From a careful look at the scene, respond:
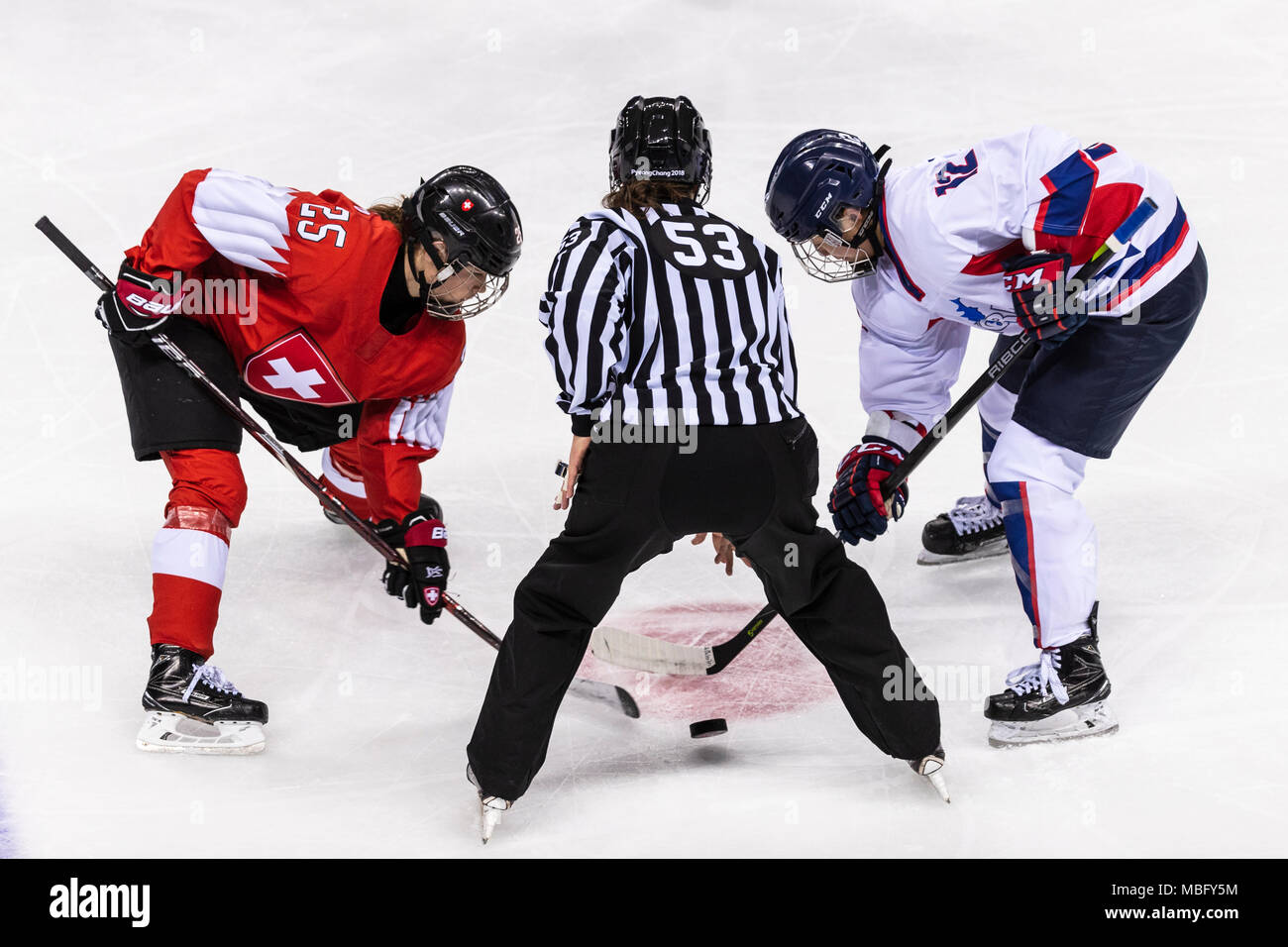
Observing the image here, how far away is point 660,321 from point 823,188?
74 centimetres

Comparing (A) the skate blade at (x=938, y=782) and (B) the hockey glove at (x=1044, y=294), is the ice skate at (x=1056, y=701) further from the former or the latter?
(B) the hockey glove at (x=1044, y=294)

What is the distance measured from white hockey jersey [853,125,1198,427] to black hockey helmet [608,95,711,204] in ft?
2.16

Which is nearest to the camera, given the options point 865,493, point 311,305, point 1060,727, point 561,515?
point 1060,727

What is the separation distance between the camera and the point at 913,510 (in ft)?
15.0

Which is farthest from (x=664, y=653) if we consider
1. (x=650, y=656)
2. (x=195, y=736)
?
(x=195, y=736)

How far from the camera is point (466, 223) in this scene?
3275 millimetres

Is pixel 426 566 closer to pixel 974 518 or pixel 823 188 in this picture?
pixel 823 188

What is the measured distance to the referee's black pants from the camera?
2.70 metres

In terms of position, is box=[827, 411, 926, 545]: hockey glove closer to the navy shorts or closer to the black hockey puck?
the navy shorts

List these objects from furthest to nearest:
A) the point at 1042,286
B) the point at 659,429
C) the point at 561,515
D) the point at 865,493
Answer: the point at 561,515 < the point at 865,493 < the point at 1042,286 < the point at 659,429

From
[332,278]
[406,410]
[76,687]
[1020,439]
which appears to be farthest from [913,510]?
[76,687]

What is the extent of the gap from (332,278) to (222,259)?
319 millimetres

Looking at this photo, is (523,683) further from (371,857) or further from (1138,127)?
(1138,127)

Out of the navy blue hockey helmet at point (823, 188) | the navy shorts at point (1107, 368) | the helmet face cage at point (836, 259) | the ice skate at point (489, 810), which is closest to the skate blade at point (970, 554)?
the navy shorts at point (1107, 368)
